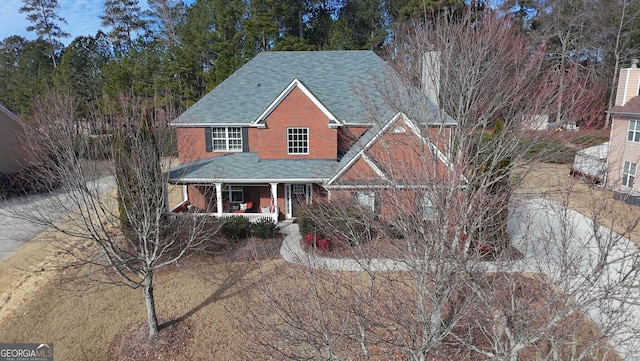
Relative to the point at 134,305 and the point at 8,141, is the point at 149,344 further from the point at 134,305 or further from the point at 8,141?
the point at 8,141

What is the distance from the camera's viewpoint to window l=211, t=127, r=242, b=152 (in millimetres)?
21969

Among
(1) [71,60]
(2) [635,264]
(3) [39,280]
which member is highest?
(1) [71,60]

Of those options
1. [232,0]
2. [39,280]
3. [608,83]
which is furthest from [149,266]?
[608,83]

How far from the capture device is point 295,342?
5.53m

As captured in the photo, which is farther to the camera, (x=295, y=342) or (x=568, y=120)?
(x=568, y=120)

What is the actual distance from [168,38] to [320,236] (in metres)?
52.5

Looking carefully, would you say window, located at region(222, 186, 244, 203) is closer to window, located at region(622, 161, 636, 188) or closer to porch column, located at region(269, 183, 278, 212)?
porch column, located at region(269, 183, 278, 212)

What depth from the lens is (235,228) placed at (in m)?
17.5

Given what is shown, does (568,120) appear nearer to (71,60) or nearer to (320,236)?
(320,236)

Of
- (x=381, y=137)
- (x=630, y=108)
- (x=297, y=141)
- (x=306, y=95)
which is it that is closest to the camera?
(x=381, y=137)

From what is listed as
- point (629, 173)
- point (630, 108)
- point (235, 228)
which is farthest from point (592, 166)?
point (235, 228)

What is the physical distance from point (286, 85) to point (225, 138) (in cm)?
502

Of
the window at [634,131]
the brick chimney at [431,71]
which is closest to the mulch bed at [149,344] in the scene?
the brick chimney at [431,71]

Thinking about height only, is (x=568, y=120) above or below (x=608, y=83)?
below
